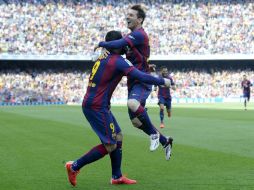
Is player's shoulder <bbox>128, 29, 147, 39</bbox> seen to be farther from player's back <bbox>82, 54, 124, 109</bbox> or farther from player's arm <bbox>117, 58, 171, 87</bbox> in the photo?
player's arm <bbox>117, 58, 171, 87</bbox>

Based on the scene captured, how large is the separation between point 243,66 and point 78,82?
2116 centimetres

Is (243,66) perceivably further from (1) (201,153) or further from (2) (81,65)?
(1) (201,153)

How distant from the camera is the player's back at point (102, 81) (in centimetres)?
738

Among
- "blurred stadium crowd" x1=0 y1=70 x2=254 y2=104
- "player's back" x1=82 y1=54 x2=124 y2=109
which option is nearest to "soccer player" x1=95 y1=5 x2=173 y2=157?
"player's back" x1=82 y1=54 x2=124 y2=109

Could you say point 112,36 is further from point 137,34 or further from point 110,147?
point 110,147

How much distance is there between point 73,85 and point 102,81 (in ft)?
177

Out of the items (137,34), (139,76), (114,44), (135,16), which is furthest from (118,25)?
(139,76)

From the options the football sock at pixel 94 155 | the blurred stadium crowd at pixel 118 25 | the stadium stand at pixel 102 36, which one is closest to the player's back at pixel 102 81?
the football sock at pixel 94 155

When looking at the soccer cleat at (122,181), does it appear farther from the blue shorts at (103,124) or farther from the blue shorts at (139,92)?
the blue shorts at (139,92)

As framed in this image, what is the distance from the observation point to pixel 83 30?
206 feet

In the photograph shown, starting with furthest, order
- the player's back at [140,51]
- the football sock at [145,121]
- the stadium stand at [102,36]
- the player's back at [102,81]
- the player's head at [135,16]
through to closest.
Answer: the stadium stand at [102,36]
the football sock at [145,121]
the player's head at [135,16]
the player's back at [140,51]
the player's back at [102,81]

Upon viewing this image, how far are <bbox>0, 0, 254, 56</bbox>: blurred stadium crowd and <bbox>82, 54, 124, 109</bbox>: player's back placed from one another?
52.0 metres

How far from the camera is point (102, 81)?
24.3 feet

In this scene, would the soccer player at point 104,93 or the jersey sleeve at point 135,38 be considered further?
the jersey sleeve at point 135,38
